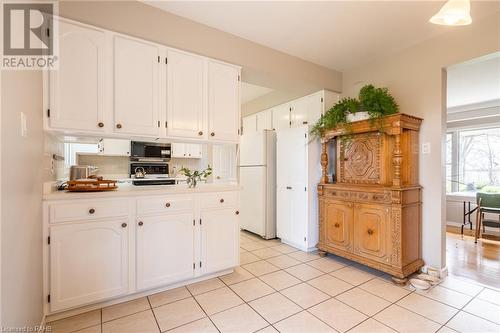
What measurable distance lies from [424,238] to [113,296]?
122 inches

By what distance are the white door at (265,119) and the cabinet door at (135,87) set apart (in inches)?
97.8

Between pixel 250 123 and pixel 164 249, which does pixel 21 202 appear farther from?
pixel 250 123

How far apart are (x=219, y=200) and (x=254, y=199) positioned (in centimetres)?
162

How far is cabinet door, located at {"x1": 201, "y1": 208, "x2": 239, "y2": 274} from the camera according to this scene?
2412 millimetres

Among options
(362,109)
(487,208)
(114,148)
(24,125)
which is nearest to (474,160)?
(487,208)

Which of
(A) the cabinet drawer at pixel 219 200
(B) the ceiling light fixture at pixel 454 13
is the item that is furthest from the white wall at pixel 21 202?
(B) the ceiling light fixture at pixel 454 13

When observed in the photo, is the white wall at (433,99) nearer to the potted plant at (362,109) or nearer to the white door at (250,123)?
the potted plant at (362,109)

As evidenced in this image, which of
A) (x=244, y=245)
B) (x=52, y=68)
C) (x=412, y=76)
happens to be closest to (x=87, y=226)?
(x=52, y=68)

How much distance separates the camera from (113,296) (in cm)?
195

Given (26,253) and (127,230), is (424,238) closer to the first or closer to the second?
(127,230)

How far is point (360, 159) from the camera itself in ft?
9.65

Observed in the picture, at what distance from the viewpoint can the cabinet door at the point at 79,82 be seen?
1837 millimetres

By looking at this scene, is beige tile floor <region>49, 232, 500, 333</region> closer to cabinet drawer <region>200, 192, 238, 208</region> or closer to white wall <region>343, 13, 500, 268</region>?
white wall <region>343, 13, 500, 268</region>

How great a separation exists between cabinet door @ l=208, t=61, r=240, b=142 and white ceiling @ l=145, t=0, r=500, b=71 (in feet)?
1.37
